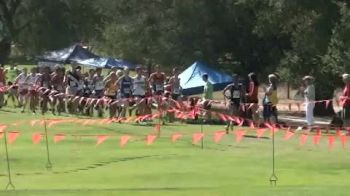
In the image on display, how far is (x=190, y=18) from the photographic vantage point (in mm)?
40844

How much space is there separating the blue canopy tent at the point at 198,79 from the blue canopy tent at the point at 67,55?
27.2m

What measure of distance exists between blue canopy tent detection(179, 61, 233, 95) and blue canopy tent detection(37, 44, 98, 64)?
27232 mm

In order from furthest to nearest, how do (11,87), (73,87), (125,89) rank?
(11,87), (73,87), (125,89)

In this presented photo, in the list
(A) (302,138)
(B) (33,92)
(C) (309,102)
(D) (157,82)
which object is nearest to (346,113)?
(C) (309,102)

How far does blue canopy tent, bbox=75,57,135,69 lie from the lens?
2121 inches

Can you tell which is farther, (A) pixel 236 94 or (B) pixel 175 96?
(B) pixel 175 96

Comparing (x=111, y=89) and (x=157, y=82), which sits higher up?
(x=157, y=82)

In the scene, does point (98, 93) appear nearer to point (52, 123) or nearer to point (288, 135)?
point (52, 123)

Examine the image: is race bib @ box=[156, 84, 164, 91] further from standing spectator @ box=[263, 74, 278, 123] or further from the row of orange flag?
the row of orange flag

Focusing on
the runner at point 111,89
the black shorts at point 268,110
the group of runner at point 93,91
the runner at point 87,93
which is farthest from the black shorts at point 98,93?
the black shorts at point 268,110

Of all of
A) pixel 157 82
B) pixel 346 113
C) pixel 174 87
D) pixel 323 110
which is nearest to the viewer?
pixel 346 113

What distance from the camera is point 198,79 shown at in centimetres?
3547

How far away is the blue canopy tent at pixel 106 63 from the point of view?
2121 inches

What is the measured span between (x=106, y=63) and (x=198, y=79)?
2298cm
